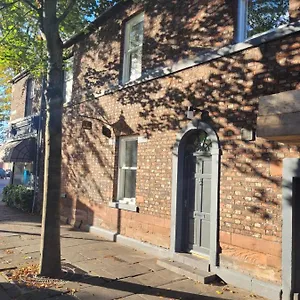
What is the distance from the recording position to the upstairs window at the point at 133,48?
9.26 meters

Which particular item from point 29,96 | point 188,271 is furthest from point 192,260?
point 29,96

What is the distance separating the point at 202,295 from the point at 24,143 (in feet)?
38.4

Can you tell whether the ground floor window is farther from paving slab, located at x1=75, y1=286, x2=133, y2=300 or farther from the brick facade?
paving slab, located at x1=75, y1=286, x2=133, y2=300

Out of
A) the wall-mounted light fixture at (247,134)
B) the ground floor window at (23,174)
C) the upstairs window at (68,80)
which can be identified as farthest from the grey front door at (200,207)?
the ground floor window at (23,174)

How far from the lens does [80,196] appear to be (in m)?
10.9

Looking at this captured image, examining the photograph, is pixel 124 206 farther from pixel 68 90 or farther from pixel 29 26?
pixel 68 90

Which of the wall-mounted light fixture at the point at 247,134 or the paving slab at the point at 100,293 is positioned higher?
the wall-mounted light fixture at the point at 247,134

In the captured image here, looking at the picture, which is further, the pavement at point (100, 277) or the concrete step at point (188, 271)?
the concrete step at point (188, 271)

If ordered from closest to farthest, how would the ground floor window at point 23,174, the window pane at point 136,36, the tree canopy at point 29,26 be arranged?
the tree canopy at point 29,26, the window pane at point 136,36, the ground floor window at point 23,174

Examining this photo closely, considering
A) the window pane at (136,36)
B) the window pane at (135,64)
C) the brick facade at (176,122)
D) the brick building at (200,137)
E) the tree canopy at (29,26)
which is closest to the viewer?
the brick building at (200,137)

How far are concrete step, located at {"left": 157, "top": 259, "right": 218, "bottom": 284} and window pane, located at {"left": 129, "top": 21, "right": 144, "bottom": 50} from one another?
5790mm

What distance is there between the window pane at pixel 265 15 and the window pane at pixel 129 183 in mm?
4620

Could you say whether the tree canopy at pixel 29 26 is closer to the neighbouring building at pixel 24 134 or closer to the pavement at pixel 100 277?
the pavement at pixel 100 277

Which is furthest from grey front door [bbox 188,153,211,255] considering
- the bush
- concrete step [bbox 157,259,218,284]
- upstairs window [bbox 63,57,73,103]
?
the bush
